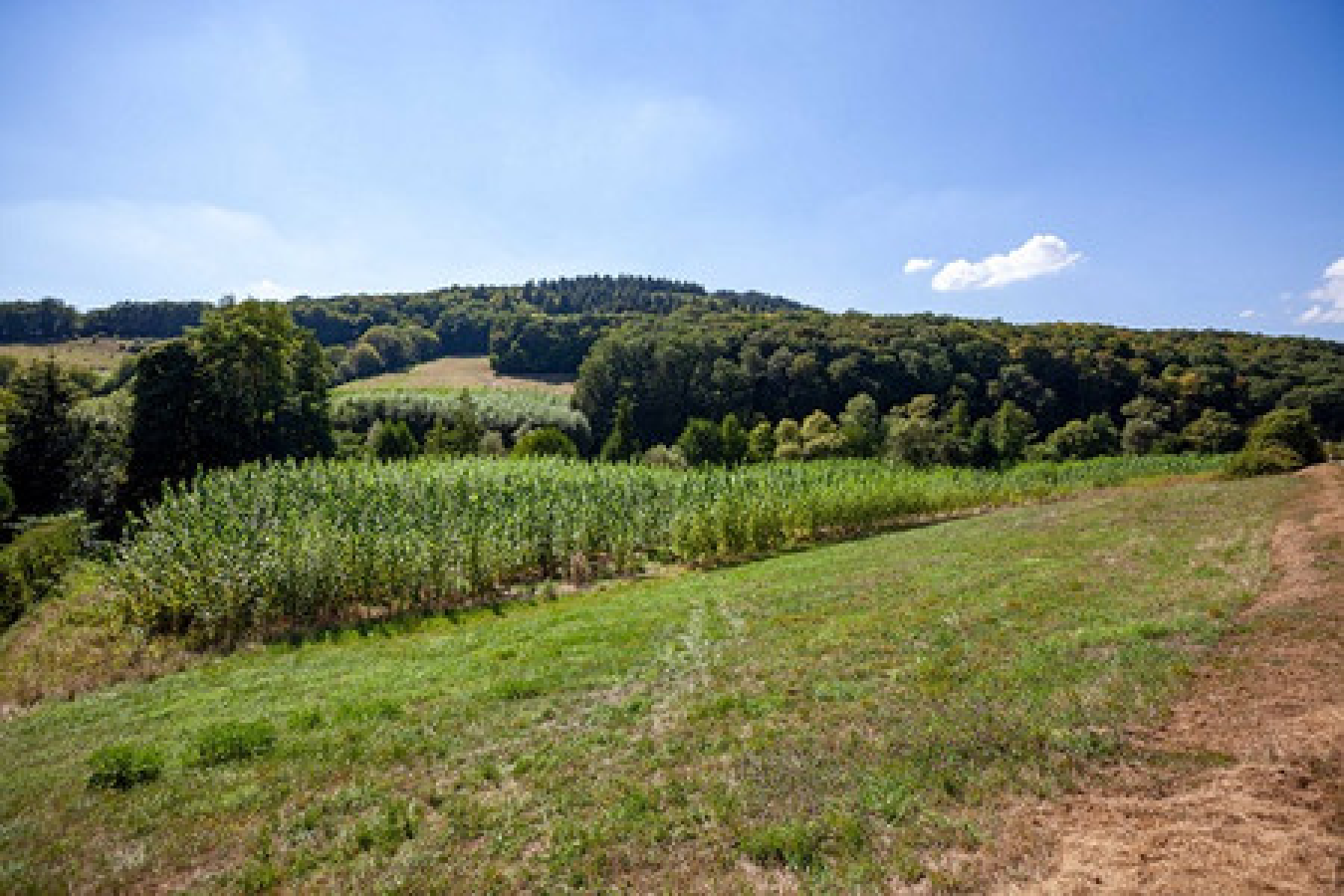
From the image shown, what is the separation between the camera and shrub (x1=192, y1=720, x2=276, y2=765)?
27.3 ft

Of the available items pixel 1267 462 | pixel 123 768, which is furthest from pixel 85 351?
pixel 1267 462

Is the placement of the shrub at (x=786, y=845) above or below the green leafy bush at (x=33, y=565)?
above

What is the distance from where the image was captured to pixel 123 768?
791 centimetres

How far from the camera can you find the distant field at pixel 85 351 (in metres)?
90.1

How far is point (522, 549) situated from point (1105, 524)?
1954 centimetres

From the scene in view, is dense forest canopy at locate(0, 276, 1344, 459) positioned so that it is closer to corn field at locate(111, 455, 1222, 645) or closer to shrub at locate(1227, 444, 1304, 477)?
shrub at locate(1227, 444, 1304, 477)

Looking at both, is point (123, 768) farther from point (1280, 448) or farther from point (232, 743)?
point (1280, 448)

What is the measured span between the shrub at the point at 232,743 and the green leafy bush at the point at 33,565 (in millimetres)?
16583

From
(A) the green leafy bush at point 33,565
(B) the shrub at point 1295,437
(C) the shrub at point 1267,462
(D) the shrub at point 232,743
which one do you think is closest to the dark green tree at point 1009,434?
(B) the shrub at point 1295,437

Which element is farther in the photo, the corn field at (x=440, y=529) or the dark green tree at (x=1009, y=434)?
the dark green tree at (x=1009, y=434)

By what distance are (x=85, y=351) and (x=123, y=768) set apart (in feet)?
424

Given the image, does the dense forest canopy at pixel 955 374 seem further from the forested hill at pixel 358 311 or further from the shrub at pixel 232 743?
the shrub at pixel 232 743

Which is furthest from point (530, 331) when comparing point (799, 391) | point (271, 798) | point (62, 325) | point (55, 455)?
point (271, 798)

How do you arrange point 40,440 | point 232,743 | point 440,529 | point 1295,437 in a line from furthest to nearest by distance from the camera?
point 1295,437, point 40,440, point 440,529, point 232,743
